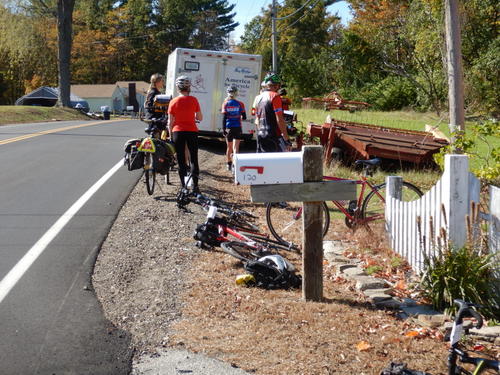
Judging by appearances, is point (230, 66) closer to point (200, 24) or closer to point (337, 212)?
point (337, 212)

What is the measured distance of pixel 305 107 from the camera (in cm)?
3572

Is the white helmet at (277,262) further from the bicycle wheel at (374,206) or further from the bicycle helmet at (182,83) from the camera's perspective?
the bicycle helmet at (182,83)

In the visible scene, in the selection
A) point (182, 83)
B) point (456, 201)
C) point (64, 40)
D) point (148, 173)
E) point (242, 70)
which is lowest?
point (148, 173)

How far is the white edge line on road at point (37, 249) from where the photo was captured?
5.94 m

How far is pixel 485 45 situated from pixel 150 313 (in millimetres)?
28552

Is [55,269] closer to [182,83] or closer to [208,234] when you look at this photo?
[208,234]

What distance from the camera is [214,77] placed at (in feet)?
54.7

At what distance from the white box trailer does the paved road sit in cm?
371

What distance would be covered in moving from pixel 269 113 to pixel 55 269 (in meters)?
4.54

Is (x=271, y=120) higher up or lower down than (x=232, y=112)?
lower down

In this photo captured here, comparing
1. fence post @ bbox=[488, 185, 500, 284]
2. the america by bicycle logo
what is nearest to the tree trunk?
the america by bicycle logo

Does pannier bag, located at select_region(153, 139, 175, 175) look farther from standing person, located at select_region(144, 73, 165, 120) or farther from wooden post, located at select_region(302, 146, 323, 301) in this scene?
wooden post, located at select_region(302, 146, 323, 301)

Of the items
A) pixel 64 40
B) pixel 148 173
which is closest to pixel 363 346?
pixel 148 173

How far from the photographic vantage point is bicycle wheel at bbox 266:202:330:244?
7.45 m
